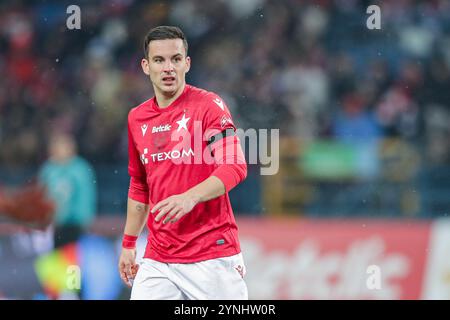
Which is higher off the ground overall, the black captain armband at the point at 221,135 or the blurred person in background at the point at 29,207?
the black captain armband at the point at 221,135

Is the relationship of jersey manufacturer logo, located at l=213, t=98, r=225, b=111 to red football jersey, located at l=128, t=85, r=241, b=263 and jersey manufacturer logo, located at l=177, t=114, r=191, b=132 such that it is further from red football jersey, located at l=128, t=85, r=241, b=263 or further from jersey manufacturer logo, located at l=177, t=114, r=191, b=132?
jersey manufacturer logo, located at l=177, t=114, r=191, b=132

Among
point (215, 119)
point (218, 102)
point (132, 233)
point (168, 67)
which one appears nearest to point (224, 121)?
point (215, 119)

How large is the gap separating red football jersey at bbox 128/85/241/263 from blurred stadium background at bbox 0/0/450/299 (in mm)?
4292

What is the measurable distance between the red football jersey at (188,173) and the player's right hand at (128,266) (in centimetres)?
22

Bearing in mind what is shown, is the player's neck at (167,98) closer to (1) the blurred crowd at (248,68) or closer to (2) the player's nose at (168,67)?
(2) the player's nose at (168,67)

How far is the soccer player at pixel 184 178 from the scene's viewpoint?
4.70 meters

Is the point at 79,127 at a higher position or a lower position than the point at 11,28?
lower

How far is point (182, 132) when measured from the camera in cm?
477

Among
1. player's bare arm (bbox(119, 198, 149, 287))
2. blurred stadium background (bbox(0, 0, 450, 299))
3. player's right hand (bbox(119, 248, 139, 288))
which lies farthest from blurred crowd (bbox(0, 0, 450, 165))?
player's right hand (bbox(119, 248, 139, 288))

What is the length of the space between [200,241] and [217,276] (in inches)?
7.7

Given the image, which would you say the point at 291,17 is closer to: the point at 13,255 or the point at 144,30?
the point at 144,30

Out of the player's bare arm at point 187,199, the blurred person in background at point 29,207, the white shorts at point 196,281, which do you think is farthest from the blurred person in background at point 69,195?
the player's bare arm at point 187,199

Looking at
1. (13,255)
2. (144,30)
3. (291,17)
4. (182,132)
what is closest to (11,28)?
(144,30)

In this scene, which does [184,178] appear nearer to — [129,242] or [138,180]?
[138,180]
